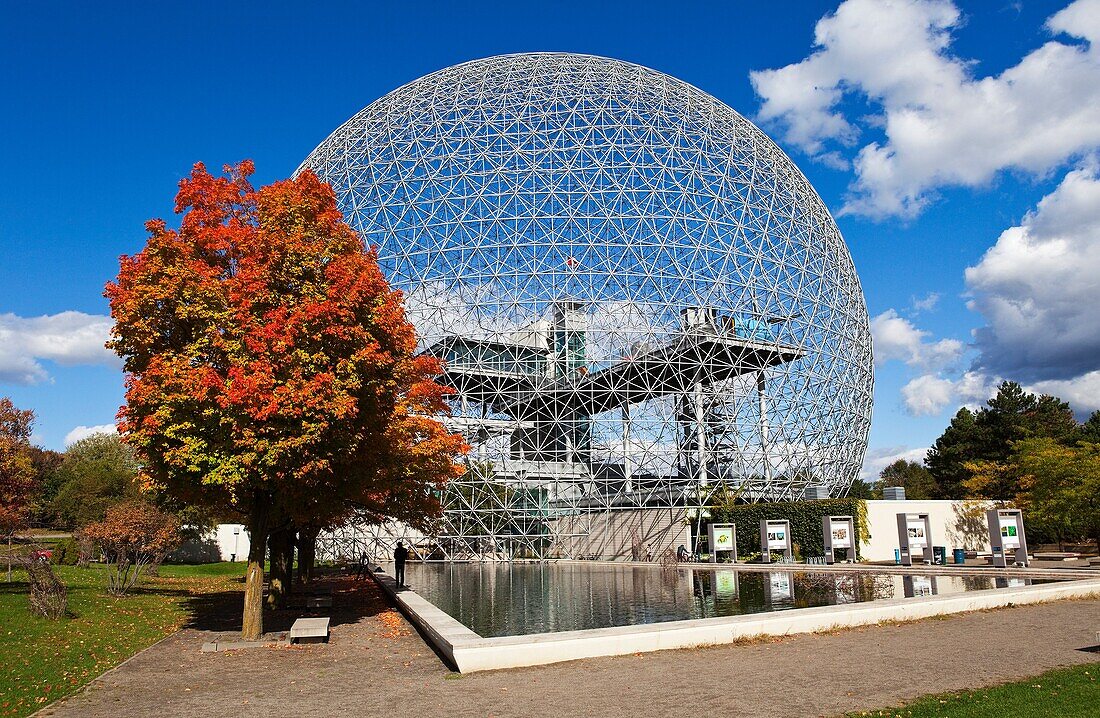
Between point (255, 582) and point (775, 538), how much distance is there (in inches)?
758

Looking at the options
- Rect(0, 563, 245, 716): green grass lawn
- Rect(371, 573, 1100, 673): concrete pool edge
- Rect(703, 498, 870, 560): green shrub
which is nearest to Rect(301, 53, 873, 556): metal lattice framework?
Rect(703, 498, 870, 560): green shrub

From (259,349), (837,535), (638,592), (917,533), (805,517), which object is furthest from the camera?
(805,517)

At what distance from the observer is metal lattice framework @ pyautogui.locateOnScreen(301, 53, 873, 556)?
3209cm

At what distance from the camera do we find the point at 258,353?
33.5 feet

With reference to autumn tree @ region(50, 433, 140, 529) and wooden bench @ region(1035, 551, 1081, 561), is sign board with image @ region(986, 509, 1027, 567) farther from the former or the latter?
autumn tree @ region(50, 433, 140, 529)

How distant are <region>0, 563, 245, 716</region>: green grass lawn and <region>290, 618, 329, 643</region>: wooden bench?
6.80ft

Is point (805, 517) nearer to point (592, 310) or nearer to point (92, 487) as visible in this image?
point (592, 310)

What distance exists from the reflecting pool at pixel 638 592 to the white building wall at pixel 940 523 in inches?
271

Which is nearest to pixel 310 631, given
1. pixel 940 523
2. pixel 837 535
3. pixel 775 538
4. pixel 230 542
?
pixel 775 538

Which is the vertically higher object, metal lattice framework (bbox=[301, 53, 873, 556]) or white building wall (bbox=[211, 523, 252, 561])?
metal lattice framework (bbox=[301, 53, 873, 556])

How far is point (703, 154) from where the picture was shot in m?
35.4

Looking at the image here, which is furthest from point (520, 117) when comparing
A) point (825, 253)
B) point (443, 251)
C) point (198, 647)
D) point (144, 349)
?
point (198, 647)

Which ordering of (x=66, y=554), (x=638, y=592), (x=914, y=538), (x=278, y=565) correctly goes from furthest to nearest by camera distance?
(x=66, y=554) → (x=914, y=538) → (x=638, y=592) → (x=278, y=565)

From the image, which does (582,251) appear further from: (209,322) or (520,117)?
(209,322)
